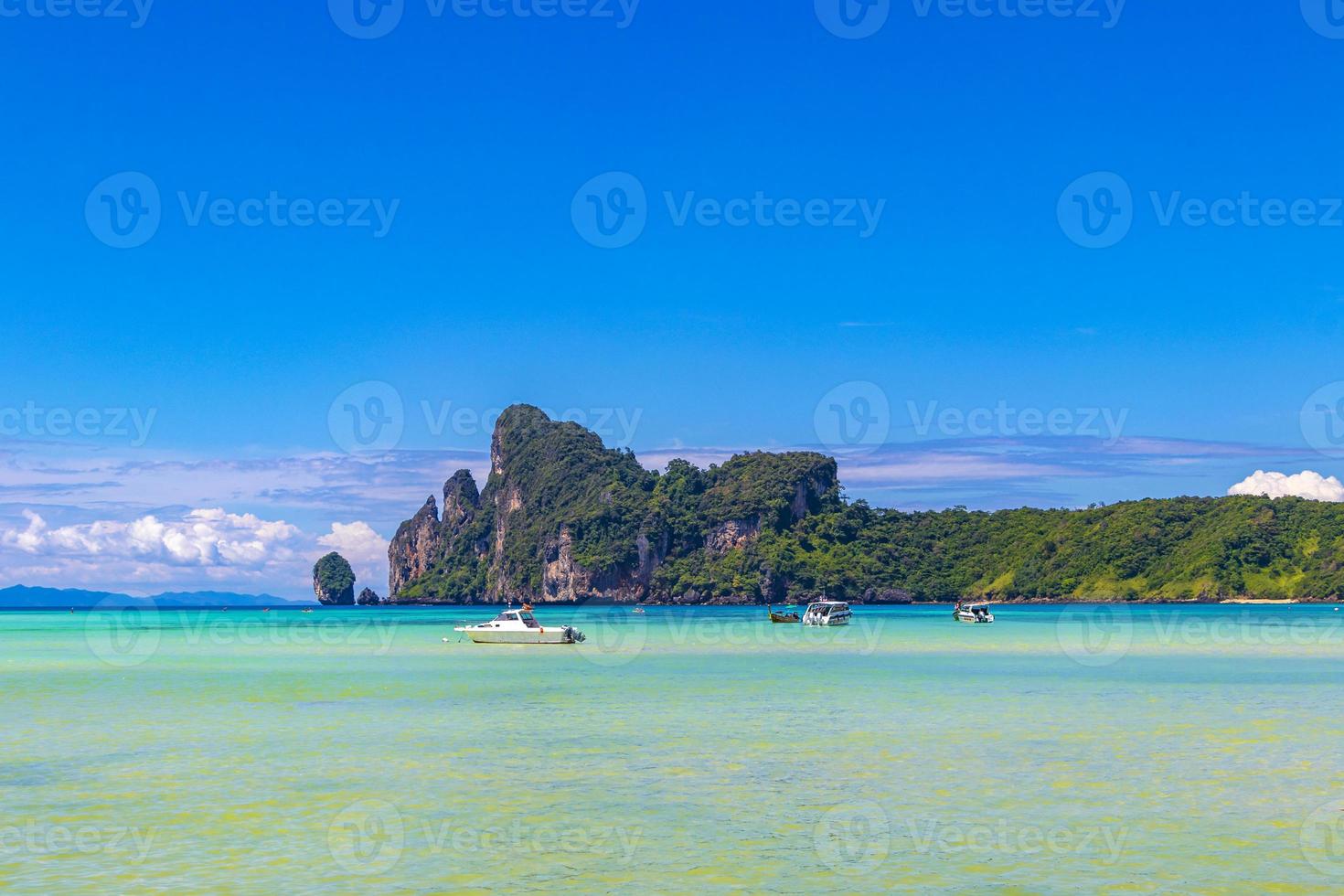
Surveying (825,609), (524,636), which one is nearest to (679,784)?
(524,636)

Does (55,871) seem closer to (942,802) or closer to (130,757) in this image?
(130,757)

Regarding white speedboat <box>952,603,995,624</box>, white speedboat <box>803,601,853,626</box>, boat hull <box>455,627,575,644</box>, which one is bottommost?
white speedboat <box>952,603,995,624</box>

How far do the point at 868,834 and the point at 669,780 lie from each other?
20.9 ft

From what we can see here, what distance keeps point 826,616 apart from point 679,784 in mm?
99903

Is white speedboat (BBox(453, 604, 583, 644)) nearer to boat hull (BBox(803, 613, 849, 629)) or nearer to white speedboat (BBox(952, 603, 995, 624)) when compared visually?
boat hull (BBox(803, 613, 849, 629))

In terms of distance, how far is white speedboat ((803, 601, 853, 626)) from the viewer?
124m

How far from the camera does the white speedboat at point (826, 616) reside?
408 ft

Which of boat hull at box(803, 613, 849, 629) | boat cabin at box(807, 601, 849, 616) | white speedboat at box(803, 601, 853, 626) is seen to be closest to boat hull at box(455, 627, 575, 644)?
boat hull at box(803, 613, 849, 629)

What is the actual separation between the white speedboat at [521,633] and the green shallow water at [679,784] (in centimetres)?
2899

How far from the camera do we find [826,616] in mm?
125125

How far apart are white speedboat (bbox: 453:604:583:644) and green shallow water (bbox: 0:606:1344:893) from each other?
2899 centimetres

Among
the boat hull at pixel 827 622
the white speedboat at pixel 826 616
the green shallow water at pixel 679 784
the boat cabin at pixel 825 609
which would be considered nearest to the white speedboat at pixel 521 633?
the green shallow water at pixel 679 784

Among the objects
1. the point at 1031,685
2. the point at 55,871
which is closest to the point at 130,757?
the point at 55,871

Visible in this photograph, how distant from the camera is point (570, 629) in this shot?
88000 mm
